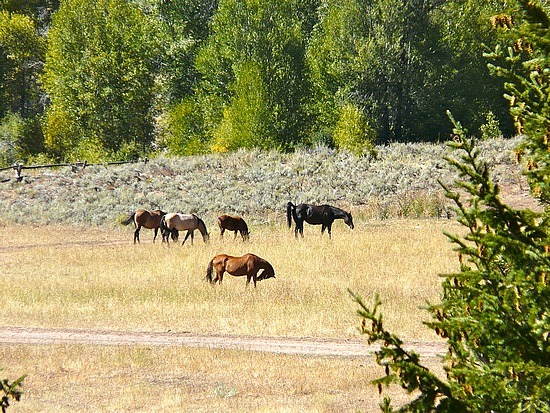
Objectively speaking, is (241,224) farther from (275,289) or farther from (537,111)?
(537,111)

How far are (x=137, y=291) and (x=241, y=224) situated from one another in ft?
36.8

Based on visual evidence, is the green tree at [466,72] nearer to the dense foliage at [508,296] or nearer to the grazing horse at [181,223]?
the grazing horse at [181,223]

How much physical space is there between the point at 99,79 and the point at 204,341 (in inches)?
2307

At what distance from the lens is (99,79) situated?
7331 cm

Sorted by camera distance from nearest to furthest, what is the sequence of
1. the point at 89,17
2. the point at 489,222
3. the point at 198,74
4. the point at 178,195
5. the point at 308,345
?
the point at 489,222 < the point at 308,345 < the point at 178,195 < the point at 89,17 < the point at 198,74

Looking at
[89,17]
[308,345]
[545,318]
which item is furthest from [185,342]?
[89,17]

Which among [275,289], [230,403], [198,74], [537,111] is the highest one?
[198,74]

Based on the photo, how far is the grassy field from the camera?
14.4 meters

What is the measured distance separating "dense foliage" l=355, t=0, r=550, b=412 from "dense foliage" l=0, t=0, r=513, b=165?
53.1 m

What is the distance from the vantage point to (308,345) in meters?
17.5

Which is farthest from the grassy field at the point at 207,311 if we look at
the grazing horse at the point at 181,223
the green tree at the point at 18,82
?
the green tree at the point at 18,82

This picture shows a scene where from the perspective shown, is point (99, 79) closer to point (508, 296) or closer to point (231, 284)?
point (231, 284)

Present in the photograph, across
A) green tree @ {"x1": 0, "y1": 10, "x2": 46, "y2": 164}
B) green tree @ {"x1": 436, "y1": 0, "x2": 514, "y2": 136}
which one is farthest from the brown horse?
green tree @ {"x1": 0, "y1": 10, "x2": 46, "y2": 164}

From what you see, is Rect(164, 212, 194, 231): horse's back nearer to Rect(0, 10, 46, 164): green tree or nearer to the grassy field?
the grassy field
